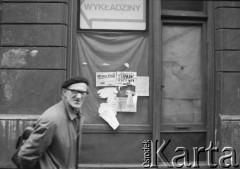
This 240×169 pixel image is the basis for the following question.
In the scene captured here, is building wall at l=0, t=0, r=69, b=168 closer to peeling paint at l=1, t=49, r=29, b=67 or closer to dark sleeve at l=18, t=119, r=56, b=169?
peeling paint at l=1, t=49, r=29, b=67

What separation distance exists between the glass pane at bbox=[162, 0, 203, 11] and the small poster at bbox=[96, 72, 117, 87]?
187 cm

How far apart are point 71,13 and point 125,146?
291 centimetres

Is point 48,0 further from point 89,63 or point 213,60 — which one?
point 213,60

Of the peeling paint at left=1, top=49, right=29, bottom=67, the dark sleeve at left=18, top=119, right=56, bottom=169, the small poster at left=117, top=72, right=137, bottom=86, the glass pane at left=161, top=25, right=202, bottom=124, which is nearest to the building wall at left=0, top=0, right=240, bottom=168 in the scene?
the peeling paint at left=1, top=49, right=29, bottom=67

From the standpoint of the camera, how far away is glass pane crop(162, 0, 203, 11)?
751 cm

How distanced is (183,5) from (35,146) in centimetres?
553

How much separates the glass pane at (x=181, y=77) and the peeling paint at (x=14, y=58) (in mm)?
2892

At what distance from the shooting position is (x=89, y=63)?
7.21 metres

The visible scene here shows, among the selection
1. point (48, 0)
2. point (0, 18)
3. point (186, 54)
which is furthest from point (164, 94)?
point (0, 18)

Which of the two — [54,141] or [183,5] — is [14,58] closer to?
[183,5]

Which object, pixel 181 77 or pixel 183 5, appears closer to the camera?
pixel 181 77

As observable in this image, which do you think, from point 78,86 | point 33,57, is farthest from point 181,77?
point 78,86

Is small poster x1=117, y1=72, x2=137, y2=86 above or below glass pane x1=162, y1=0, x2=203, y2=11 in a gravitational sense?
below

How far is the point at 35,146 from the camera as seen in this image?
293 cm
